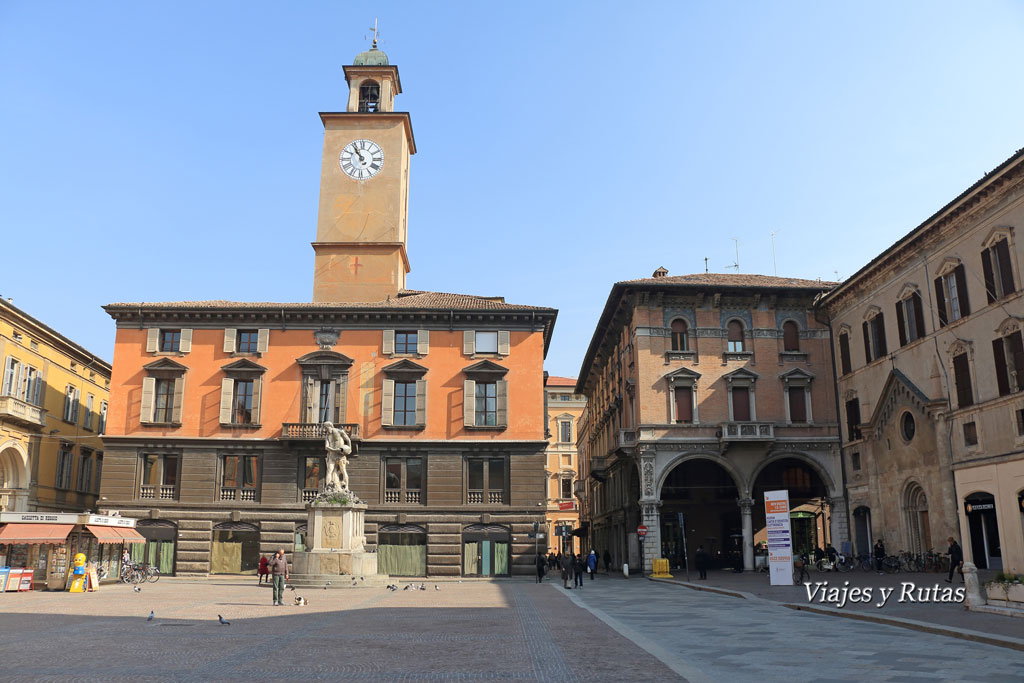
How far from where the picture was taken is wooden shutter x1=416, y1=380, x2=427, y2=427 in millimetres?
41812

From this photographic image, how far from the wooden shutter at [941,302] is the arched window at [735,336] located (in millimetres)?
11091

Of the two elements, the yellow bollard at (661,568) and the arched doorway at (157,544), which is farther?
the arched doorway at (157,544)

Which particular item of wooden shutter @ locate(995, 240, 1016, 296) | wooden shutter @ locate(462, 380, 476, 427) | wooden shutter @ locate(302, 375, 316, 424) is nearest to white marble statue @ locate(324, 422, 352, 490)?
wooden shutter @ locate(302, 375, 316, 424)

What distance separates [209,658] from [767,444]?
112 ft

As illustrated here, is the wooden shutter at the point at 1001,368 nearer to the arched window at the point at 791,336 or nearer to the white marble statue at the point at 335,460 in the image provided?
the arched window at the point at 791,336

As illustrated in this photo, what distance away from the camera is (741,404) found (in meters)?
43.0

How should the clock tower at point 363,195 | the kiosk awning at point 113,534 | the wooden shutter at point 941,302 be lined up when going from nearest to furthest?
the kiosk awning at point 113,534 → the wooden shutter at point 941,302 → the clock tower at point 363,195

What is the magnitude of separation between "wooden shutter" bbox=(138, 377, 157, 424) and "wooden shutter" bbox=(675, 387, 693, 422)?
26264mm

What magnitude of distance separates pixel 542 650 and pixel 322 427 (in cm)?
2895

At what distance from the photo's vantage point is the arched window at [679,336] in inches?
1711

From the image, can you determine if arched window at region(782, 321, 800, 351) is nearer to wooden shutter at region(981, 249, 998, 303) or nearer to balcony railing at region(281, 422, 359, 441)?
wooden shutter at region(981, 249, 998, 303)

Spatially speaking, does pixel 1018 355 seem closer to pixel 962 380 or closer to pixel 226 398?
pixel 962 380

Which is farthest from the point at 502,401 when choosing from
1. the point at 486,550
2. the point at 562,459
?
the point at 562,459

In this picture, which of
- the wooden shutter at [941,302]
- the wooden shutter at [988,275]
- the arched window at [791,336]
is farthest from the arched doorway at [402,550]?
the wooden shutter at [988,275]
